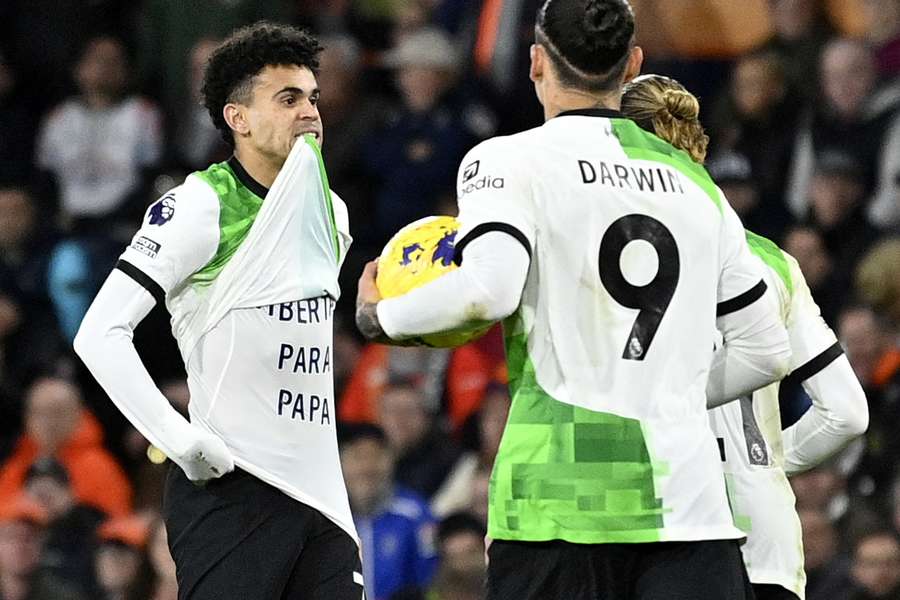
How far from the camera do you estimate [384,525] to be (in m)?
8.66

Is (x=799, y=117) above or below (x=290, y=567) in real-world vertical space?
above

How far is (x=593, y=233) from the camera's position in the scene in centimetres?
417

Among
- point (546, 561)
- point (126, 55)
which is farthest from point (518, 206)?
point (126, 55)

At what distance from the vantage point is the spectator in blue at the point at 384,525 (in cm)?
863

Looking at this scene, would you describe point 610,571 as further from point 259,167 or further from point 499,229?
point 259,167

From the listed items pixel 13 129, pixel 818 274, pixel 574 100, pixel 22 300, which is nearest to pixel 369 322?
pixel 574 100

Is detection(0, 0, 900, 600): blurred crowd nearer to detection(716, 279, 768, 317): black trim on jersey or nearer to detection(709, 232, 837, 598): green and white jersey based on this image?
detection(709, 232, 837, 598): green and white jersey

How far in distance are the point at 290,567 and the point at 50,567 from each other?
14.6 feet

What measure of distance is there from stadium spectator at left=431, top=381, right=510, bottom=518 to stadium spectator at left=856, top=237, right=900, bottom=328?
1626 mm

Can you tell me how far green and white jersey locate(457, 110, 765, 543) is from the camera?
4.15 meters

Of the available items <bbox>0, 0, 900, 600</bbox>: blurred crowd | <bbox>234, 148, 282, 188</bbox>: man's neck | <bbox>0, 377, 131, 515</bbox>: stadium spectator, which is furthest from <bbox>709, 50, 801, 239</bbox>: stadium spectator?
<bbox>234, 148, 282, 188</bbox>: man's neck

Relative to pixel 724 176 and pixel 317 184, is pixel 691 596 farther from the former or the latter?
pixel 724 176

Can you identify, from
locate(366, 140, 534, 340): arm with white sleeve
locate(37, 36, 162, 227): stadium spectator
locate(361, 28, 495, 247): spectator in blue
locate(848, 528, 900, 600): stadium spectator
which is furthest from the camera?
locate(37, 36, 162, 227): stadium spectator

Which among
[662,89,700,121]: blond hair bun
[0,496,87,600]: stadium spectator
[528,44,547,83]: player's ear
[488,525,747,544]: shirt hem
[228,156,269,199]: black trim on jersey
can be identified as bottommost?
[0,496,87,600]: stadium spectator
